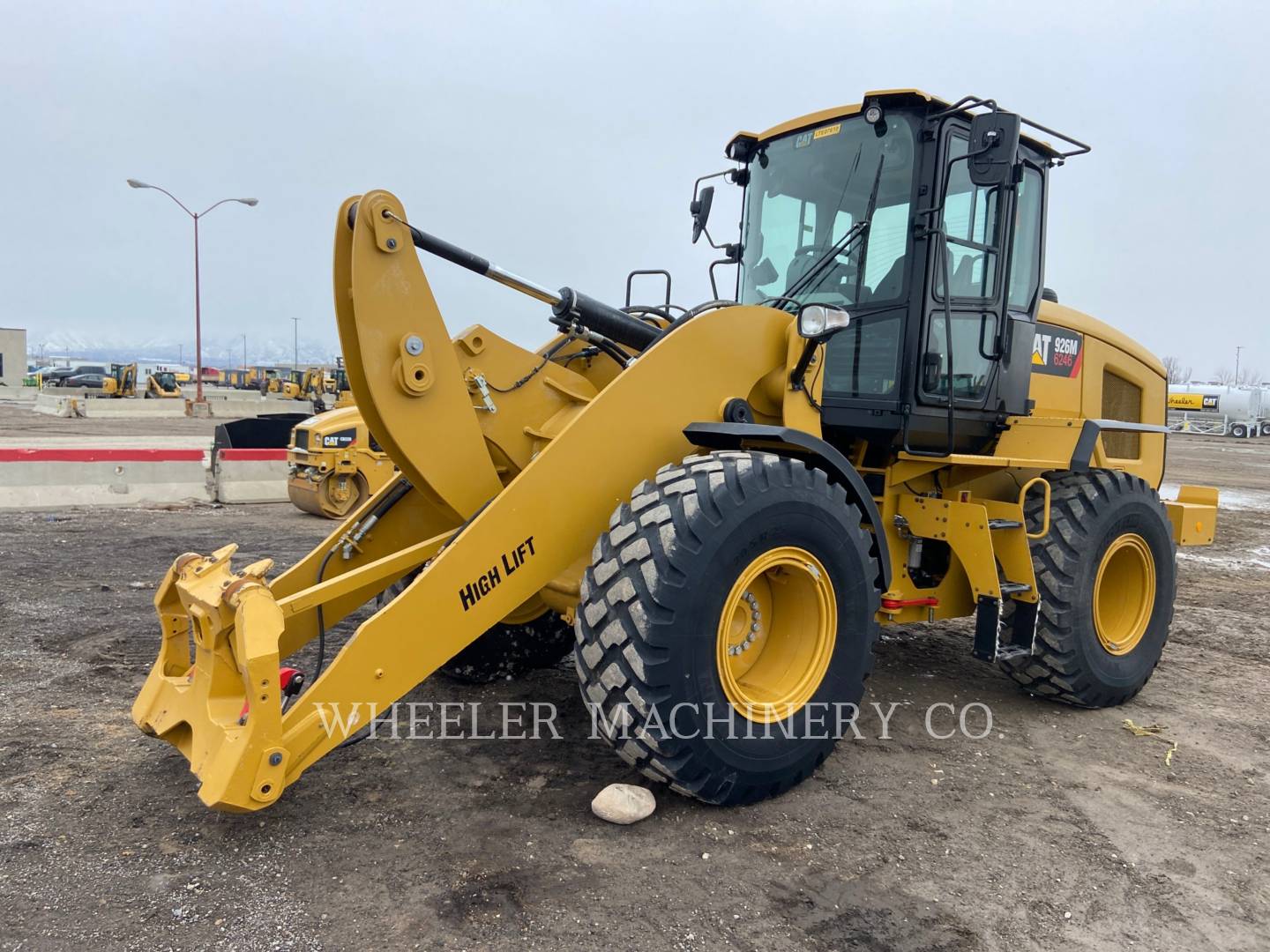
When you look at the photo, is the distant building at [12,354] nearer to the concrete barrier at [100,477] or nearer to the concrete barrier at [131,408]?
the concrete barrier at [131,408]

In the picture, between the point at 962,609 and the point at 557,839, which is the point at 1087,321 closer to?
the point at 962,609

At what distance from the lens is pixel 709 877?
297 cm

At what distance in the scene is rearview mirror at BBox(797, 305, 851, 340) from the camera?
365cm

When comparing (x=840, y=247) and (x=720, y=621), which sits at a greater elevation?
(x=840, y=247)

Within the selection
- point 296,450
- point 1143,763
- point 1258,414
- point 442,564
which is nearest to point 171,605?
point 442,564

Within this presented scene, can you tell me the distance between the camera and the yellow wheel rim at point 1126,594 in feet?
16.6

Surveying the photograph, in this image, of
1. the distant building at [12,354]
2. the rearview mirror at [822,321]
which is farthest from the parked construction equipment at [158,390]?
the rearview mirror at [822,321]

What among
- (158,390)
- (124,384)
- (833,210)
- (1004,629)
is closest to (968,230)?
(833,210)

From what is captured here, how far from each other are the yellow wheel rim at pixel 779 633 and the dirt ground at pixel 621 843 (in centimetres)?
41

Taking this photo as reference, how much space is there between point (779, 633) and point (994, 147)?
2223mm

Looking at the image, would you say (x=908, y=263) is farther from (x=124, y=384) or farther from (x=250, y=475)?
(x=124, y=384)

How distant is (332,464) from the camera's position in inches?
414

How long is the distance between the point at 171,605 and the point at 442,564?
1195mm

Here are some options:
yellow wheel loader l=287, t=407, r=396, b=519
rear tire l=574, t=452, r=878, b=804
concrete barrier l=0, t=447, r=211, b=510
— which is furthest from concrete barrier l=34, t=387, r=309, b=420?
rear tire l=574, t=452, r=878, b=804
